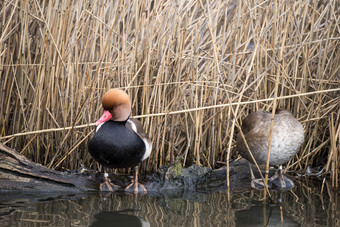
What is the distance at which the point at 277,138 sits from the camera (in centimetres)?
409

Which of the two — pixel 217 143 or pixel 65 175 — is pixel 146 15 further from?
pixel 65 175

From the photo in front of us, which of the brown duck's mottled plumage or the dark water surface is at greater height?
the brown duck's mottled plumage

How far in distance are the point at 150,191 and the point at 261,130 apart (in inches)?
41.9

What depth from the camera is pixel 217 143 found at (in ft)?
15.6

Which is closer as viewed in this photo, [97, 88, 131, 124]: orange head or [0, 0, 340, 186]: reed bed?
[97, 88, 131, 124]: orange head

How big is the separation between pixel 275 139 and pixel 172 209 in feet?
3.49

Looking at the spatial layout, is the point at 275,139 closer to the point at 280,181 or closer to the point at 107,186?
the point at 280,181

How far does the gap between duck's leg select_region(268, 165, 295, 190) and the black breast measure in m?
1.22

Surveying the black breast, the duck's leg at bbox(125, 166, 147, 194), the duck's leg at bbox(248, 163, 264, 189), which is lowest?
the duck's leg at bbox(125, 166, 147, 194)

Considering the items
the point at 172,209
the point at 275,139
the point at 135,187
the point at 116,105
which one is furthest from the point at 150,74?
the point at 172,209

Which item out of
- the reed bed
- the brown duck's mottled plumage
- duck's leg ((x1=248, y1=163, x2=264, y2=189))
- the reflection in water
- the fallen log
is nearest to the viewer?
the reflection in water

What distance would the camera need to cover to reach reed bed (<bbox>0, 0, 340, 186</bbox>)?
443cm

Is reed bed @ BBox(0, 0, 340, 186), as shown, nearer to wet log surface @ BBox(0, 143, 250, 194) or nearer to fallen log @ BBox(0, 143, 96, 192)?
wet log surface @ BBox(0, 143, 250, 194)

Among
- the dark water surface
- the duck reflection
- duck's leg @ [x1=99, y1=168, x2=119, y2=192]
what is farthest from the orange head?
the duck reflection
